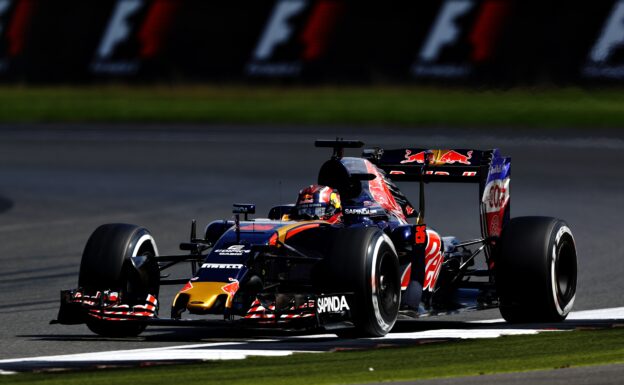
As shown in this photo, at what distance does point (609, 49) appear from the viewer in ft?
110

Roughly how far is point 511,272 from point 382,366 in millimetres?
2792

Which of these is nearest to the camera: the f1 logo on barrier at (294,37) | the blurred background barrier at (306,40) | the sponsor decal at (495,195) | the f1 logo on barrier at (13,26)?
the sponsor decal at (495,195)

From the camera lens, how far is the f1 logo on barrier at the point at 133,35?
43344 mm

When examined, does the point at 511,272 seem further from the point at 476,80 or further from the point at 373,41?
the point at 373,41

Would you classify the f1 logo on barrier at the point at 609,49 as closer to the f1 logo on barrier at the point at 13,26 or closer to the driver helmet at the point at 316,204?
the f1 logo on barrier at the point at 13,26

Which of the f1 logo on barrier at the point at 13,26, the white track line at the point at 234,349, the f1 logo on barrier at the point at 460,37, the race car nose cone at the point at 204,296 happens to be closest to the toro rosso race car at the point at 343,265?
the race car nose cone at the point at 204,296

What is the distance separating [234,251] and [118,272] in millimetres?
942

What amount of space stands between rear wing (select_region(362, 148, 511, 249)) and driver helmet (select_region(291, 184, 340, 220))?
1.30 metres

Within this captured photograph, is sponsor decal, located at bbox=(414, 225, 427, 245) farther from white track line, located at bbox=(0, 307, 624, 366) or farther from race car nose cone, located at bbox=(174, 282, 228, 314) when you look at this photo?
race car nose cone, located at bbox=(174, 282, 228, 314)

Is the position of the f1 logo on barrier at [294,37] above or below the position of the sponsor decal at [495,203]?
above

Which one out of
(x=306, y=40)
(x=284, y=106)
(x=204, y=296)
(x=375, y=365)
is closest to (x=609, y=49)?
(x=306, y=40)

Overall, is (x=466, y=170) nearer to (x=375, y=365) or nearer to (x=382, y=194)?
(x=382, y=194)

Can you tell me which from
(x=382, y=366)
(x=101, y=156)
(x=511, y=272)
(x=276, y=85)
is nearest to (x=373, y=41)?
(x=276, y=85)

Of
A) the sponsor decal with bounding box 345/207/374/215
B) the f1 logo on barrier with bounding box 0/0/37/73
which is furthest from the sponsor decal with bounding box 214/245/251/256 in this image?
the f1 logo on barrier with bounding box 0/0/37/73
